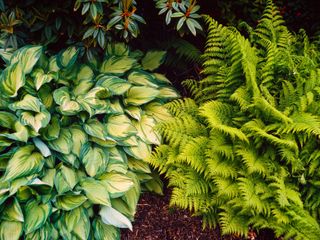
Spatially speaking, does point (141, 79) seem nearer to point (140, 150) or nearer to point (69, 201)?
point (140, 150)

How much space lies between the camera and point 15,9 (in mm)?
3203

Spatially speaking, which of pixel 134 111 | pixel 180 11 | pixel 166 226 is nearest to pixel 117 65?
pixel 134 111

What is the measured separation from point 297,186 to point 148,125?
1292 millimetres

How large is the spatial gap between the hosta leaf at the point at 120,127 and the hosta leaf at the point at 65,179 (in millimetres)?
445

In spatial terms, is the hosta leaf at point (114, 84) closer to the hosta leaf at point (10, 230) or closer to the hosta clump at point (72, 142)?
the hosta clump at point (72, 142)

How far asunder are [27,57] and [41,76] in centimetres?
21

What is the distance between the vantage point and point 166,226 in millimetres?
3311

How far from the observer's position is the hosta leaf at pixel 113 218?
2.93 m

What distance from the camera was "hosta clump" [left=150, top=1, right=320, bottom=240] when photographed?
290 cm

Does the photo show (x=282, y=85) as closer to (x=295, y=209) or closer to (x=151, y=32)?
(x=295, y=209)

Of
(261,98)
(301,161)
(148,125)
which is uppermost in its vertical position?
(261,98)

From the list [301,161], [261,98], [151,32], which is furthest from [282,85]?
[151,32]

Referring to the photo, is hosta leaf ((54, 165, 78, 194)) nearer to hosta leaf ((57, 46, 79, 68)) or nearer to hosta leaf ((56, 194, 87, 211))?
hosta leaf ((56, 194, 87, 211))

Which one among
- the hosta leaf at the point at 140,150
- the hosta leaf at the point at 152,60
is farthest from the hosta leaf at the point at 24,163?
the hosta leaf at the point at 152,60
